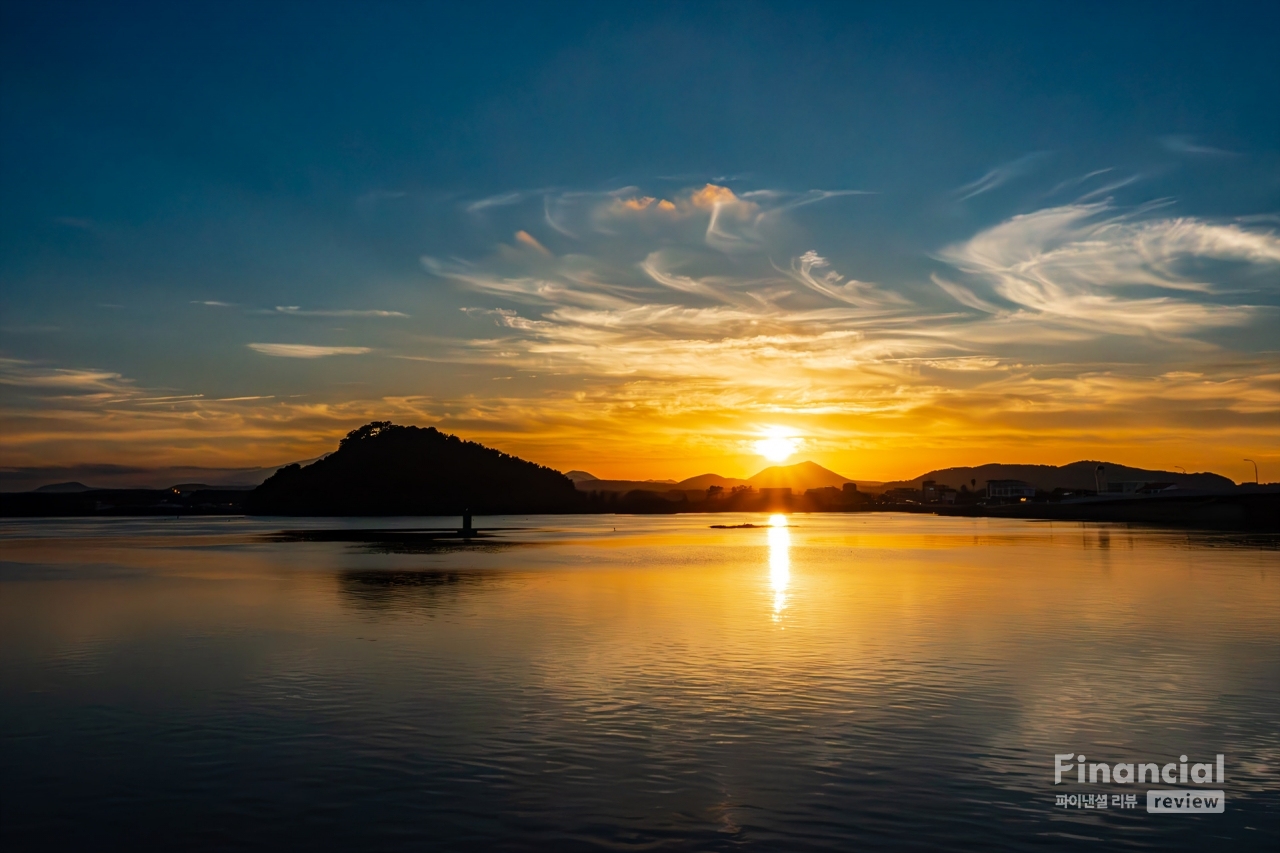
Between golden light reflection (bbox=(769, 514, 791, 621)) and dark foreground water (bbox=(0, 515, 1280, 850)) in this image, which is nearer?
dark foreground water (bbox=(0, 515, 1280, 850))

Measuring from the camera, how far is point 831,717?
17.7 m

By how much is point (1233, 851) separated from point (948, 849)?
3157 mm

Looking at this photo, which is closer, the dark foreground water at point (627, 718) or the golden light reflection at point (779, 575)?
the dark foreground water at point (627, 718)

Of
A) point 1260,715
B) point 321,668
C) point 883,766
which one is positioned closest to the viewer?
point 883,766

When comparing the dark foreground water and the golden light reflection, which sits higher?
the golden light reflection

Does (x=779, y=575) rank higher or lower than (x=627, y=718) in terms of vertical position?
higher

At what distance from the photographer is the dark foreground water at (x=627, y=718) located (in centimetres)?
1192

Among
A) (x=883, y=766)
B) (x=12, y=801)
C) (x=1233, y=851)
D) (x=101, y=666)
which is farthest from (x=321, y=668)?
(x=1233, y=851)

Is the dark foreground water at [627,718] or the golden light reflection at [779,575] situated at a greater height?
the golden light reflection at [779,575]

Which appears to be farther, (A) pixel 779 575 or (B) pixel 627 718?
(A) pixel 779 575

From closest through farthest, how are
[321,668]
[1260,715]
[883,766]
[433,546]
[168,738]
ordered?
[883,766], [168,738], [1260,715], [321,668], [433,546]

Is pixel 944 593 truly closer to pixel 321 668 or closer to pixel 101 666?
pixel 321 668

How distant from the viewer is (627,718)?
17.6m

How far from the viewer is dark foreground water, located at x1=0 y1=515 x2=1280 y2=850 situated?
11922 mm
